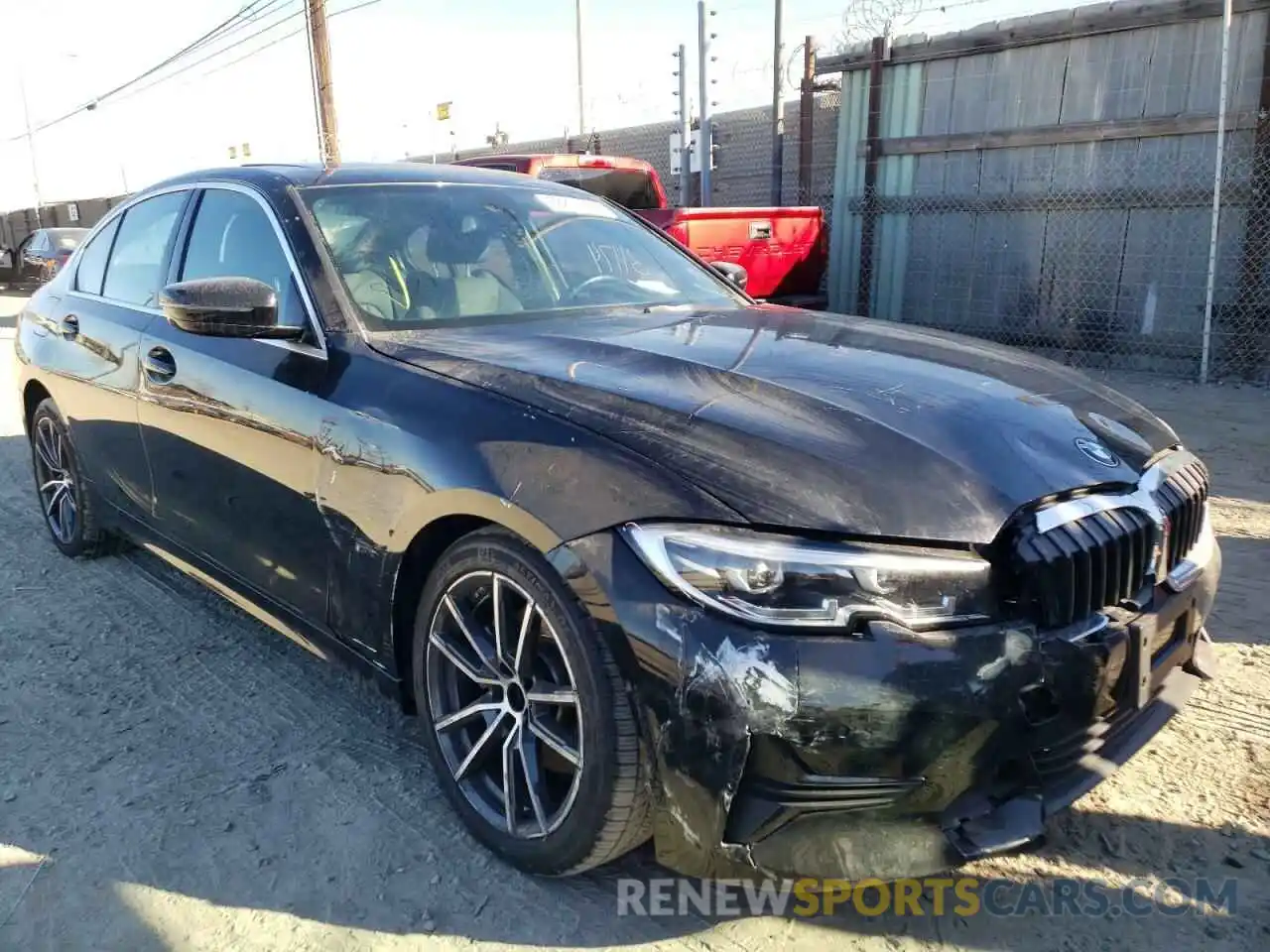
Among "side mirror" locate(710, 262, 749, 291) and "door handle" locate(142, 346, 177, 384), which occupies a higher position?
"side mirror" locate(710, 262, 749, 291)

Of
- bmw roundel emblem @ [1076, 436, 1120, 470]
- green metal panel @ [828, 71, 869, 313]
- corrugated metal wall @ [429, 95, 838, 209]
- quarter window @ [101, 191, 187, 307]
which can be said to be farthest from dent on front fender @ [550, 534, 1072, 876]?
corrugated metal wall @ [429, 95, 838, 209]

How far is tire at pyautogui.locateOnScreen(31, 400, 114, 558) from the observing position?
4293mm

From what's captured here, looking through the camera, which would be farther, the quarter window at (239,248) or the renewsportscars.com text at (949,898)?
the quarter window at (239,248)

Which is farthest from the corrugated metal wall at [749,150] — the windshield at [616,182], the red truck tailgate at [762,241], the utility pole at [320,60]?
the utility pole at [320,60]

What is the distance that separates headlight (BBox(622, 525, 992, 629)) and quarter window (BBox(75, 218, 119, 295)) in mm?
3401

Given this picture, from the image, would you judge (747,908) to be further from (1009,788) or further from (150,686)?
(150,686)

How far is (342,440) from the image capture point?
2.50 m

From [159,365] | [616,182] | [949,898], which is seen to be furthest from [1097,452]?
[616,182]

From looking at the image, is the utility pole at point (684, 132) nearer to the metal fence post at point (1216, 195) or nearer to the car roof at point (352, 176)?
the metal fence post at point (1216, 195)

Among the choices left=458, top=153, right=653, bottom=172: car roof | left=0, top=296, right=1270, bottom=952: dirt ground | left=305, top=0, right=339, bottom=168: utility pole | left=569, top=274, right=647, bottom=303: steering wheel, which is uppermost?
left=305, top=0, right=339, bottom=168: utility pole

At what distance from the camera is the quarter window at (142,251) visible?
12.0ft

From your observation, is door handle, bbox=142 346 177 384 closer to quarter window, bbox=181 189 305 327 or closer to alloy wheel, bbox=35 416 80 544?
quarter window, bbox=181 189 305 327

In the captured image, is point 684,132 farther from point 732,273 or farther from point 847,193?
point 732,273

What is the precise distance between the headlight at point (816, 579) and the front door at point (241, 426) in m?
1.23
